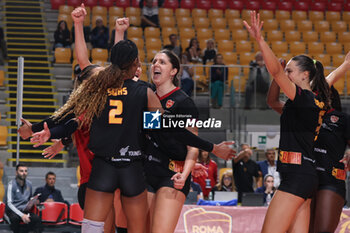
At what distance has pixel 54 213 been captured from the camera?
406 inches

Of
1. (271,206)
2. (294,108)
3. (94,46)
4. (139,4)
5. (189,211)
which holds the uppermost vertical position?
(139,4)

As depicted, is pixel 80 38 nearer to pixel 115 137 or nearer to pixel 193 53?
pixel 115 137

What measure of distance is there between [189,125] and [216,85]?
8587mm

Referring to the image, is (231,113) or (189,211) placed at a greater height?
(231,113)

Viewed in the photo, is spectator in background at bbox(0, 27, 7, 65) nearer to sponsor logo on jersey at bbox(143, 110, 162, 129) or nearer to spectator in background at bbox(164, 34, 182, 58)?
spectator in background at bbox(164, 34, 182, 58)

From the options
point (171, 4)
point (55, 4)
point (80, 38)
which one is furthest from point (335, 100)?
point (55, 4)

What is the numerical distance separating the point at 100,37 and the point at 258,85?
4762mm

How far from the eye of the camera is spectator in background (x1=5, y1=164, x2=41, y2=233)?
1000 cm

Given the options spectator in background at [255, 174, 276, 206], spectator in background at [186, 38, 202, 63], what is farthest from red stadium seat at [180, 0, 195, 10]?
spectator in background at [255, 174, 276, 206]

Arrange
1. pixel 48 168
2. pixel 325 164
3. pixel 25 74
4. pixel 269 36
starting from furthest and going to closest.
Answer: pixel 269 36, pixel 25 74, pixel 48 168, pixel 325 164

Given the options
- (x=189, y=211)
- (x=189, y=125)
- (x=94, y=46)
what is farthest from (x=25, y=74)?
(x=189, y=125)

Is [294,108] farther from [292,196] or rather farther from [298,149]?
[292,196]

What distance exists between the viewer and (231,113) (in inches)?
529

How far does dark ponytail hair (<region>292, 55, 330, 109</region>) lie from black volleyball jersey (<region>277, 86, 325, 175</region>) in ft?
0.48
